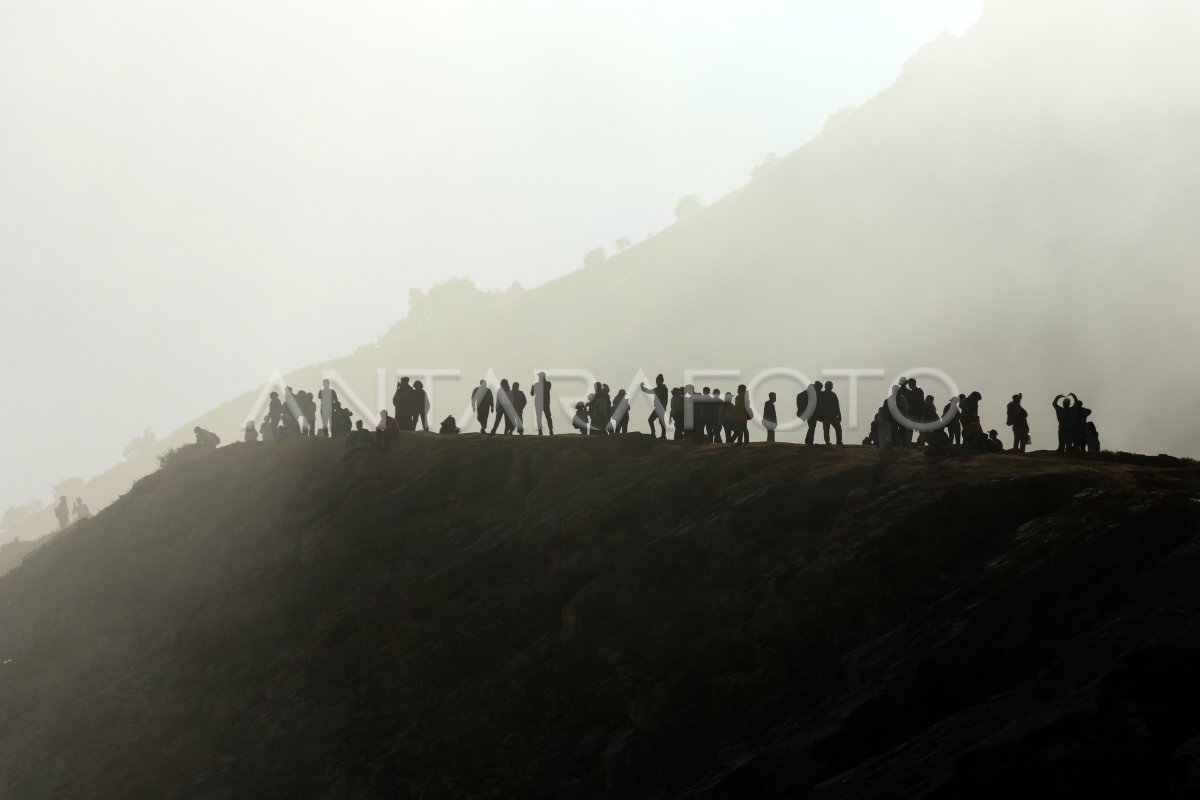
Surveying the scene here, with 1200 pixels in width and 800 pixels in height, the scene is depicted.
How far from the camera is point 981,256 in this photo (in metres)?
151

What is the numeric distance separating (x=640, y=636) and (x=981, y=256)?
140 metres

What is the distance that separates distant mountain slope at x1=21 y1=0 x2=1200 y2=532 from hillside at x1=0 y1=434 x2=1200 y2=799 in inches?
3569

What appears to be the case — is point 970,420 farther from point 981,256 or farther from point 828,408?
point 981,256

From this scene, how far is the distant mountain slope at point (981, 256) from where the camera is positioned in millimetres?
128375

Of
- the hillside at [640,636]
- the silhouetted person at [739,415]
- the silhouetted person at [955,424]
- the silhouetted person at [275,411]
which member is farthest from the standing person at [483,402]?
the silhouetted person at [955,424]

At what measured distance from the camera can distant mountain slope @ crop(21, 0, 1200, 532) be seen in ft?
421

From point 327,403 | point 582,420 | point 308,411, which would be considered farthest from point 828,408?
point 308,411

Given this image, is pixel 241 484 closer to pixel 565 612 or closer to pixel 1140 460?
pixel 565 612

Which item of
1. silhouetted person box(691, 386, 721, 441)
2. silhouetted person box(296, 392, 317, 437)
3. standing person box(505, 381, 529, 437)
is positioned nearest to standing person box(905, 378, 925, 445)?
silhouetted person box(691, 386, 721, 441)

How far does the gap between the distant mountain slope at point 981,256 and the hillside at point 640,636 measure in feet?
297

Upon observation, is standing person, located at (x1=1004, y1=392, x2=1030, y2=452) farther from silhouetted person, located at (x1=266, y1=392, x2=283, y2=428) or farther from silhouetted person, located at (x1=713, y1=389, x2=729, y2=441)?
silhouetted person, located at (x1=266, y1=392, x2=283, y2=428)

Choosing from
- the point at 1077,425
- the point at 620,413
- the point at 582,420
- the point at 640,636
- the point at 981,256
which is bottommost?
the point at 640,636

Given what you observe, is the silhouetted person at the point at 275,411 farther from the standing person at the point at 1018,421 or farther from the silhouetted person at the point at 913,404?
the standing person at the point at 1018,421

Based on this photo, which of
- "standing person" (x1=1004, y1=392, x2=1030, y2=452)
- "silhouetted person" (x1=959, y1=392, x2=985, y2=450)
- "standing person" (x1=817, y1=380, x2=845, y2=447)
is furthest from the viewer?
"standing person" (x1=817, y1=380, x2=845, y2=447)
